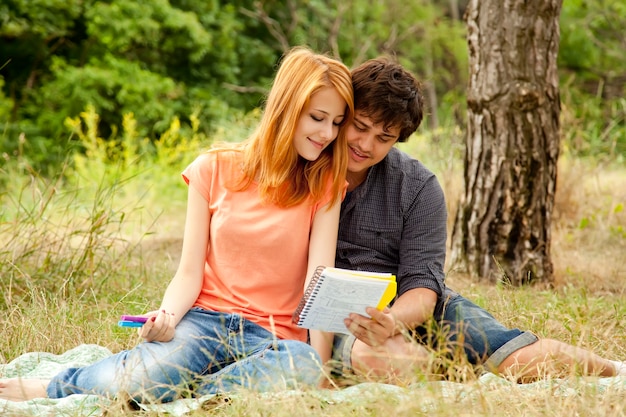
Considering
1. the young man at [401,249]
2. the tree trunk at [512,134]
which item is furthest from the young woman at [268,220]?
the tree trunk at [512,134]

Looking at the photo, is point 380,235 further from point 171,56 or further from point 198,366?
point 171,56

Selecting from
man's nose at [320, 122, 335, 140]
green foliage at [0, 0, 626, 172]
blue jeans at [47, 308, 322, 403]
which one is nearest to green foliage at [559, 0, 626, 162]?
green foliage at [0, 0, 626, 172]

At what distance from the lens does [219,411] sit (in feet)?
7.99

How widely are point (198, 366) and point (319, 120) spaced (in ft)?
3.14

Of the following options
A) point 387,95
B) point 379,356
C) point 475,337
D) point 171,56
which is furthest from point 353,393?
point 171,56

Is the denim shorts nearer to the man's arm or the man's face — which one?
the man's arm

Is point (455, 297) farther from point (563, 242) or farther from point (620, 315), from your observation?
point (563, 242)

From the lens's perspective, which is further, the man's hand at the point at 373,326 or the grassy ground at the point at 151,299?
the man's hand at the point at 373,326

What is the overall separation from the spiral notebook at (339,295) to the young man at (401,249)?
73 millimetres

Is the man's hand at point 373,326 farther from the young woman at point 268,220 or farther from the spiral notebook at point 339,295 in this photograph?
the young woman at point 268,220

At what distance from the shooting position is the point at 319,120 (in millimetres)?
2898

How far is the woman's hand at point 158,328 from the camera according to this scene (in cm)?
263

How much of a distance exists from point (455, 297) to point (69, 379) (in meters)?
1.44

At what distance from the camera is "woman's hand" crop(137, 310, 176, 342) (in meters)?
2.63
